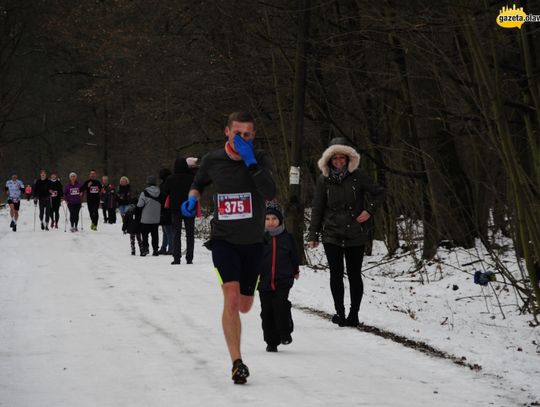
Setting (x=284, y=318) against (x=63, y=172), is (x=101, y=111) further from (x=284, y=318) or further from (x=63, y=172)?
(x=284, y=318)

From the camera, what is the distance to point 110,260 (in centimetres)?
1912

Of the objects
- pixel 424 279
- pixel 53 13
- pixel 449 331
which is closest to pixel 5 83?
pixel 53 13

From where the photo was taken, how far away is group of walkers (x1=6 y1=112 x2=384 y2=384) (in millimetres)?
7188

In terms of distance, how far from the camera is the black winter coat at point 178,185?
1898 cm

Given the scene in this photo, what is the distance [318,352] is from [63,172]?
2334 inches

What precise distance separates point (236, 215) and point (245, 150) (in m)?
0.55

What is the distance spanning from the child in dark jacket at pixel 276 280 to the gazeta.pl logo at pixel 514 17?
2812 millimetres

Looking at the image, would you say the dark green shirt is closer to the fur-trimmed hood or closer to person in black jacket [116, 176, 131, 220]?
the fur-trimmed hood

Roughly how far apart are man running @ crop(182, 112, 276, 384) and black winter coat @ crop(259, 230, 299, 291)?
1.41 meters

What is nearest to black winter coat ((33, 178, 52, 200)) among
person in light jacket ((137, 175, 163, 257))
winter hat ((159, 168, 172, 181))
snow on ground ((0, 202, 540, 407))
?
person in light jacket ((137, 175, 163, 257))

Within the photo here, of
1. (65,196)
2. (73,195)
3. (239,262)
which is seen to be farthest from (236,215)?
(65,196)

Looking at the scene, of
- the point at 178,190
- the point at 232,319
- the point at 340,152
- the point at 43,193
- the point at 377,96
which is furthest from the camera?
the point at 43,193

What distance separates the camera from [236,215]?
732 cm

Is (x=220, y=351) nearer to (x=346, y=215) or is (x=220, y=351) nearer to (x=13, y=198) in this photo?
(x=346, y=215)
